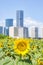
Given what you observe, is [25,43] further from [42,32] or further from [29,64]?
[42,32]

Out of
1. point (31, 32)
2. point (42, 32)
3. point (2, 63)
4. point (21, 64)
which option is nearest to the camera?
point (21, 64)

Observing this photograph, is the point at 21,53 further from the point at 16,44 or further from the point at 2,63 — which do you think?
the point at 2,63

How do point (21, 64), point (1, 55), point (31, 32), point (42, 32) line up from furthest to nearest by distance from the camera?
1. point (31, 32)
2. point (42, 32)
3. point (1, 55)
4. point (21, 64)

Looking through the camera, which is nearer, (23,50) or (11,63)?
(11,63)

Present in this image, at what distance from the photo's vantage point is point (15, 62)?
1.74 meters

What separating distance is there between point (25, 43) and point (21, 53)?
0.10 meters

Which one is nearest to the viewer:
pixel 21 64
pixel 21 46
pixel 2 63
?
pixel 21 64

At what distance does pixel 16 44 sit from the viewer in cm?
251

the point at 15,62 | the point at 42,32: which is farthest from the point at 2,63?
the point at 42,32

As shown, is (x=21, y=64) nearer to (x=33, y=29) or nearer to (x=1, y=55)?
(x=1, y=55)

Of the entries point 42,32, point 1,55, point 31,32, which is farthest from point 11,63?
point 31,32

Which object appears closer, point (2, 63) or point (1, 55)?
point (2, 63)

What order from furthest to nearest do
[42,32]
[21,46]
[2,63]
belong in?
[42,32] < [21,46] < [2,63]

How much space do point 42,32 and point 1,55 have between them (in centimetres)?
2940
